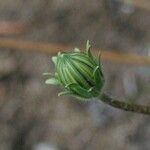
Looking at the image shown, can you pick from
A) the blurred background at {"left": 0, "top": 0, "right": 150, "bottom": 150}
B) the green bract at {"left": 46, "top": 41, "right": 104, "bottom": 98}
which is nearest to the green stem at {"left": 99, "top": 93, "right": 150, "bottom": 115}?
the green bract at {"left": 46, "top": 41, "right": 104, "bottom": 98}

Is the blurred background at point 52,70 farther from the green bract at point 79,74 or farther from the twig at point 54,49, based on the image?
the green bract at point 79,74

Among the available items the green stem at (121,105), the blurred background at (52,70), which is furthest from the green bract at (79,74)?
the blurred background at (52,70)

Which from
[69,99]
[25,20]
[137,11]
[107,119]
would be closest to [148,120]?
[107,119]

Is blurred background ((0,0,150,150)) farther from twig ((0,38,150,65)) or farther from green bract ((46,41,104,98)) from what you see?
green bract ((46,41,104,98))

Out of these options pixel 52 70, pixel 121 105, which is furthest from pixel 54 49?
pixel 121 105

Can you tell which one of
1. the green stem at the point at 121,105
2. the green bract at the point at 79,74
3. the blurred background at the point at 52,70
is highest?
the green bract at the point at 79,74

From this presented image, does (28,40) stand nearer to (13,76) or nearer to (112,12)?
(13,76)
